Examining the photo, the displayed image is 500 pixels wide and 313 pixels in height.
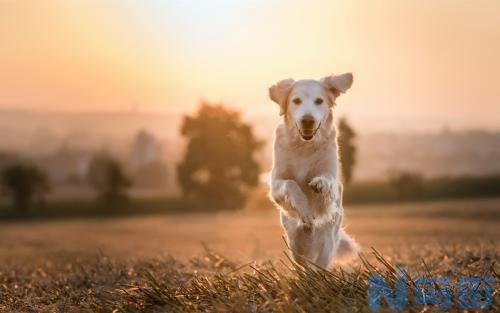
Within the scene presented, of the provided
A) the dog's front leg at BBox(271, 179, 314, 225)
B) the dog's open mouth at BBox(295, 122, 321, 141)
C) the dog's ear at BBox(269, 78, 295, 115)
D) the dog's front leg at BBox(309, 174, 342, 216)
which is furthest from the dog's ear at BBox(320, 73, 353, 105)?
the dog's front leg at BBox(271, 179, 314, 225)

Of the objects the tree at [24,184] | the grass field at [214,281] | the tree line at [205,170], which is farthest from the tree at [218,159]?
the grass field at [214,281]

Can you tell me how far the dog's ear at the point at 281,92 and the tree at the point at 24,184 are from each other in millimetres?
57642

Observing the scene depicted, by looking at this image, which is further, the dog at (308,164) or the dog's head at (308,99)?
the dog at (308,164)

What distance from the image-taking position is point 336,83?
8992 millimetres

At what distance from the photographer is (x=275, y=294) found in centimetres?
636

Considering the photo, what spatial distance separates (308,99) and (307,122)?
350 millimetres

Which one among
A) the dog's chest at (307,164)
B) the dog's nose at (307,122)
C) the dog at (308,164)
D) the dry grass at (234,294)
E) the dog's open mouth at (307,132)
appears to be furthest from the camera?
the dog's chest at (307,164)

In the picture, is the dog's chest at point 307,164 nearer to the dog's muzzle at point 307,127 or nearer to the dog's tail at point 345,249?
the dog's muzzle at point 307,127

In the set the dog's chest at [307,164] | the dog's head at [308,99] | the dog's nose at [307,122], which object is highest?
the dog's head at [308,99]

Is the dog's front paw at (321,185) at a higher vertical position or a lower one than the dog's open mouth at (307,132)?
lower

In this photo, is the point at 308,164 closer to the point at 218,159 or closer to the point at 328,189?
the point at 328,189

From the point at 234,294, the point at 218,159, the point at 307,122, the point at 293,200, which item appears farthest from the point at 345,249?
the point at 218,159

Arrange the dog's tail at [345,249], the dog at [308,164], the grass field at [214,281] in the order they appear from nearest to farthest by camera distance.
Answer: the grass field at [214,281] → the dog at [308,164] → the dog's tail at [345,249]

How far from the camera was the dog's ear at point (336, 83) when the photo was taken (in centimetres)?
899
